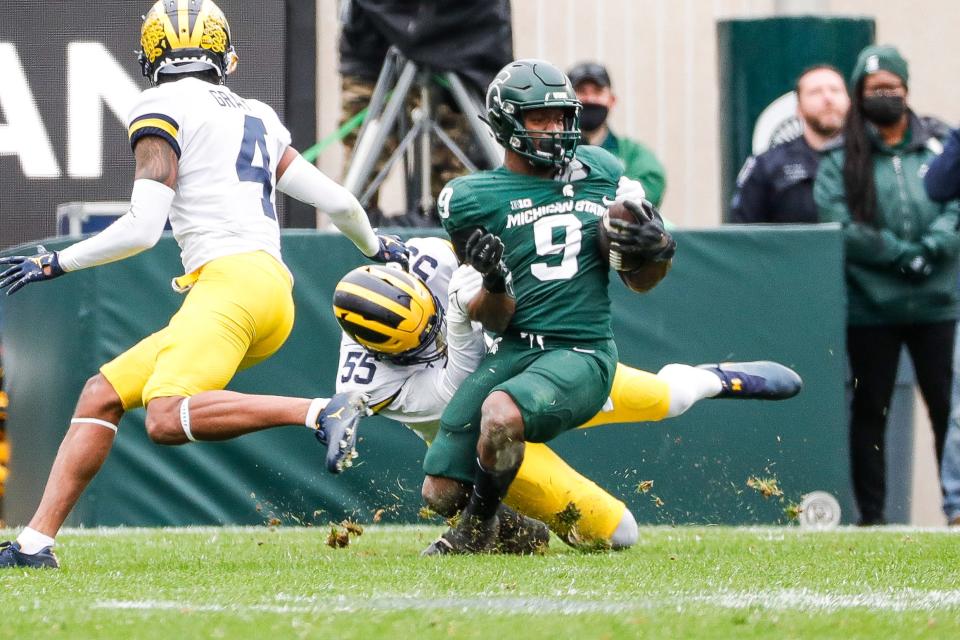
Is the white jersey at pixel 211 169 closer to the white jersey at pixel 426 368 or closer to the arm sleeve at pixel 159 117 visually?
the arm sleeve at pixel 159 117

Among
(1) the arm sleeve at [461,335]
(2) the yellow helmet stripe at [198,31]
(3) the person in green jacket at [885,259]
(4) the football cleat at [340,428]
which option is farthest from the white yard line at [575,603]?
(3) the person in green jacket at [885,259]

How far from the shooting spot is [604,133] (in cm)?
792

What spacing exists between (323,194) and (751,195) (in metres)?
2.76

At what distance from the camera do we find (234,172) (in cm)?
546

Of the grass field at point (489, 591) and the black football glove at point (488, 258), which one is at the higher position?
the black football glove at point (488, 258)

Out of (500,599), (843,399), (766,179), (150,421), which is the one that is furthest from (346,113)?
(500,599)

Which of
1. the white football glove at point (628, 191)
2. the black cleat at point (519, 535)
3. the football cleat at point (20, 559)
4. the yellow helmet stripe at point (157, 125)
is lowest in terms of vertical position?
the black cleat at point (519, 535)

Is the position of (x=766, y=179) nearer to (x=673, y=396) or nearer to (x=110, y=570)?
(x=673, y=396)

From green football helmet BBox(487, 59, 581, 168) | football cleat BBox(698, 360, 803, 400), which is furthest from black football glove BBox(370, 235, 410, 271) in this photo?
football cleat BBox(698, 360, 803, 400)

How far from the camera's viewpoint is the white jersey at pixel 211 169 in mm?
5352

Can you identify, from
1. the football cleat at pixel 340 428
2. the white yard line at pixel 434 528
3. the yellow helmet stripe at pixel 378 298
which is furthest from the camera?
the white yard line at pixel 434 528

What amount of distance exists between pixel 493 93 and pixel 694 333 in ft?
6.71

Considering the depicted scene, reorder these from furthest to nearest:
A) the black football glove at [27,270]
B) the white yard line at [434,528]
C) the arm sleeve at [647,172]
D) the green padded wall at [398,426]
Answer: the arm sleeve at [647,172]
the green padded wall at [398,426]
the white yard line at [434,528]
the black football glove at [27,270]

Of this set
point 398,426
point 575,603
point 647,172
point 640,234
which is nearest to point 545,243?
point 640,234
